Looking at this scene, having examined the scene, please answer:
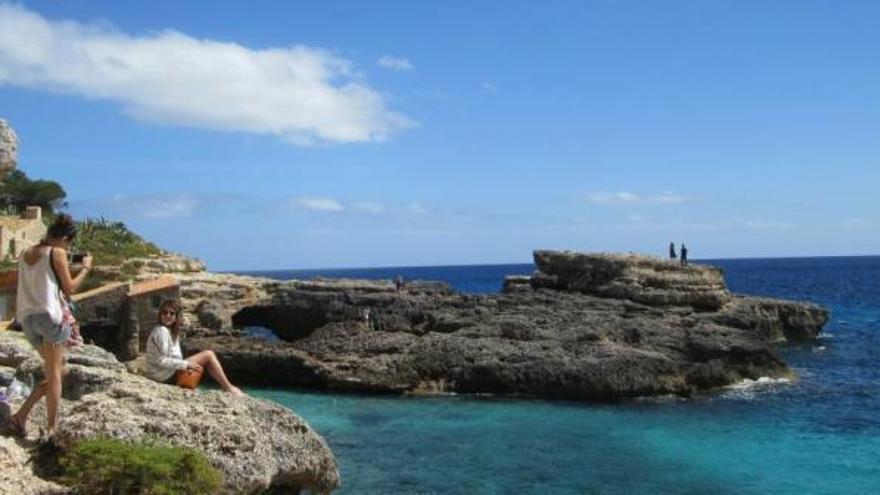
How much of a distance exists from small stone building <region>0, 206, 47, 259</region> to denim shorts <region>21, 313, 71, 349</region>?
144 feet

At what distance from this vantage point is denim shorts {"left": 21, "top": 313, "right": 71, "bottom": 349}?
28.3 ft

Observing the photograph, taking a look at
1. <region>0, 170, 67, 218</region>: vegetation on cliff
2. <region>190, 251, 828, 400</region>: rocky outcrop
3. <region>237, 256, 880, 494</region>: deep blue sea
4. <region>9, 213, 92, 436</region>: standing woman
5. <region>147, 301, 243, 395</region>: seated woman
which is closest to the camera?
<region>9, 213, 92, 436</region>: standing woman

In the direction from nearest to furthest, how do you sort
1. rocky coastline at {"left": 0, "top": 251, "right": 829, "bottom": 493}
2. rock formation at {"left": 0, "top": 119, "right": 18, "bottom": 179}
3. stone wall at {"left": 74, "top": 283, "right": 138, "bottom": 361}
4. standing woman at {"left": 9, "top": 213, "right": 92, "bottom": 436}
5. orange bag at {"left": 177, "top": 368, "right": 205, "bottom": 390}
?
standing woman at {"left": 9, "top": 213, "right": 92, "bottom": 436}, rocky coastline at {"left": 0, "top": 251, "right": 829, "bottom": 493}, orange bag at {"left": 177, "top": 368, "right": 205, "bottom": 390}, rock formation at {"left": 0, "top": 119, "right": 18, "bottom": 179}, stone wall at {"left": 74, "top": 283, "right": 138, "bottom": 361}

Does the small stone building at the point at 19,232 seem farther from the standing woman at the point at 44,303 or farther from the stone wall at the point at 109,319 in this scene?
the standing woman at the point at 44,303

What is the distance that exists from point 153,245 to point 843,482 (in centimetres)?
6034

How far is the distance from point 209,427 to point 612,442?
17.3 metres

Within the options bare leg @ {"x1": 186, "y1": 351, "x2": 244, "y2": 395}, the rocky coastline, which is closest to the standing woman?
the rocky coastline

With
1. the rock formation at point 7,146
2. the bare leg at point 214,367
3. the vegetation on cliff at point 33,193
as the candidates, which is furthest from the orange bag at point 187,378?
the vegetation on cliff at point 33,193

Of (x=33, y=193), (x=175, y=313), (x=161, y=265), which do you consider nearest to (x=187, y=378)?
(x=175, y=313)

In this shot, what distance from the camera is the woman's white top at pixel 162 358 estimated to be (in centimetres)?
1035

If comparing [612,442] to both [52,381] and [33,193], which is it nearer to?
[52,381]

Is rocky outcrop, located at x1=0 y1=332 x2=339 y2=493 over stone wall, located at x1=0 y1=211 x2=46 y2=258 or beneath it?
beneath

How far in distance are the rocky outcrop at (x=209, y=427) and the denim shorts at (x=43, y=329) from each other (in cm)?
78

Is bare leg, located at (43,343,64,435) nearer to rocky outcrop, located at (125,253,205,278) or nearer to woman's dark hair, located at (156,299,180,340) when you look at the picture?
woman's dark hair, located at (156,299,180,340)
